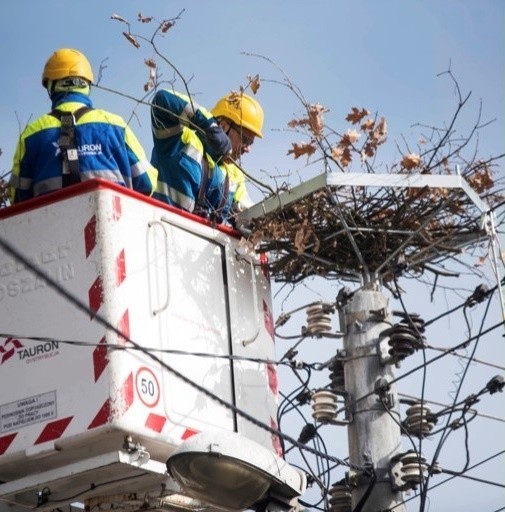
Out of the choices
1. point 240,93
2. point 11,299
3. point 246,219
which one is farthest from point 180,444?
point 240,93

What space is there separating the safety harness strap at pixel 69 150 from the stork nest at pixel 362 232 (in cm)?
131

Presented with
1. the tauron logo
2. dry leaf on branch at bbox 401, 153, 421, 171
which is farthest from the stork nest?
the tauron logo

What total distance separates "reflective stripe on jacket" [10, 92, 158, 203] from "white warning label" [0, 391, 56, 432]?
1.45 metres

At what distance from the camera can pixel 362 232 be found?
11.8 meters

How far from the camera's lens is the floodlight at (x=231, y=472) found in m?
9.64

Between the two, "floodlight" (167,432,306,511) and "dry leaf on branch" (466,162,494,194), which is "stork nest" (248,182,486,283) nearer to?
"dry leaf on branch" (466,162,494,194)

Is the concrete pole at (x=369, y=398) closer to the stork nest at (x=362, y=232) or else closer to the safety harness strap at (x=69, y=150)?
the stork nest at (x=362, y=232)

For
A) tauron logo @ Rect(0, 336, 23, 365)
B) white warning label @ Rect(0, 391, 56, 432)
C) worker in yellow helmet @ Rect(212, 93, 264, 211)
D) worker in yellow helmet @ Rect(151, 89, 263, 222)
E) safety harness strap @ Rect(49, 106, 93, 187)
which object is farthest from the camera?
worker in yellow helmet @ Rect(212, 93, 264, 211)

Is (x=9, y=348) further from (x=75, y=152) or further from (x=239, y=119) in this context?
(x=239, y=119)

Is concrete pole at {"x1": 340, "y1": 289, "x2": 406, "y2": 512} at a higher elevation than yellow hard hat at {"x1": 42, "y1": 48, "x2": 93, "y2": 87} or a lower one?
lower

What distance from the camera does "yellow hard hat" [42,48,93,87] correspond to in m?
11.6

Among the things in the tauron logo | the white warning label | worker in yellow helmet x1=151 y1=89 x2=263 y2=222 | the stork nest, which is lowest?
the white warning label

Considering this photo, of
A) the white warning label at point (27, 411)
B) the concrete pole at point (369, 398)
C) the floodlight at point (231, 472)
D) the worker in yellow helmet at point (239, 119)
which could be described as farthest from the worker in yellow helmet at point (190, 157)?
the floodlight at point (231, 472)

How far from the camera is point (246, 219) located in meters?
11.8
